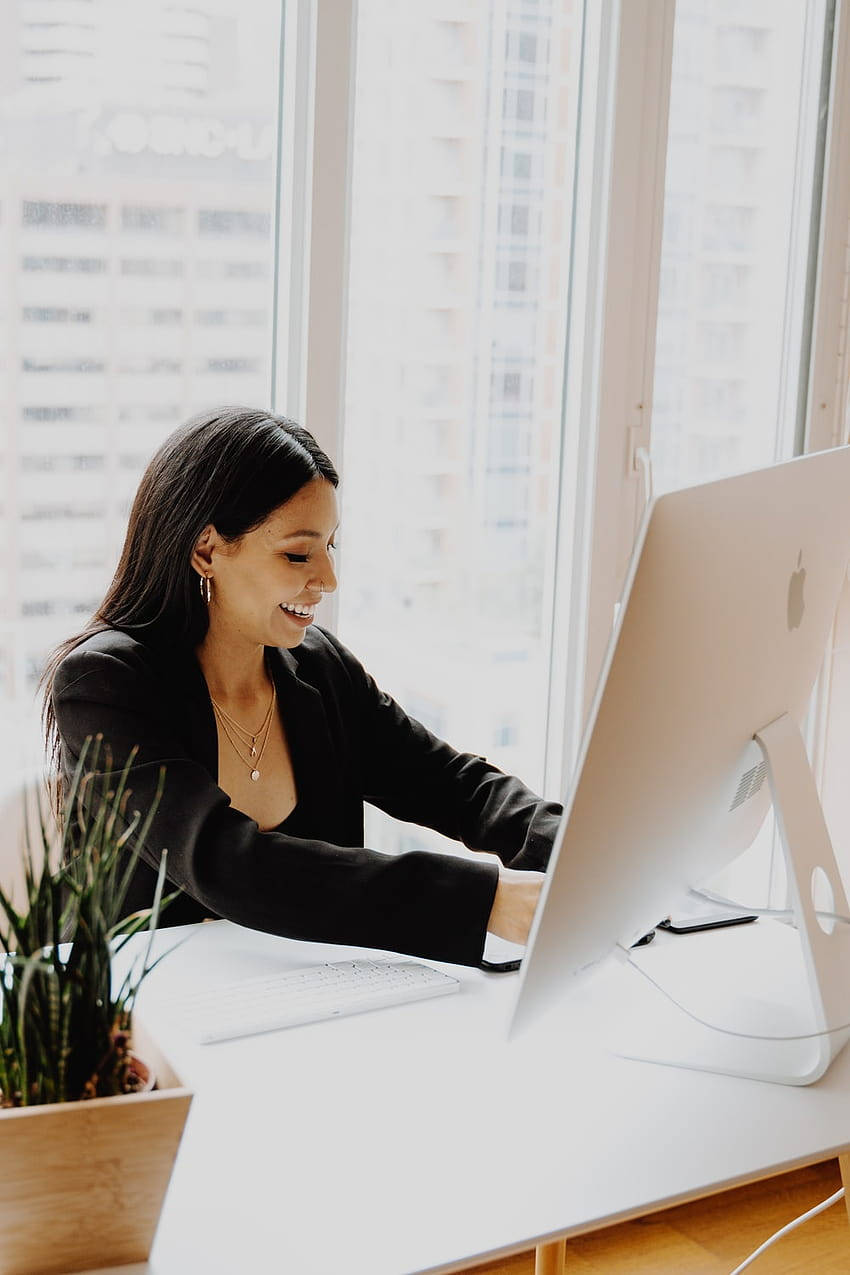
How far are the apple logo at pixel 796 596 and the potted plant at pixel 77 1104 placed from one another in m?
0.59

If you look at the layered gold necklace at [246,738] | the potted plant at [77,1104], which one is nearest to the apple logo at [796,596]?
the potted plant at [77,1104]

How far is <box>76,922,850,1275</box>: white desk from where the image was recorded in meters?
0.94

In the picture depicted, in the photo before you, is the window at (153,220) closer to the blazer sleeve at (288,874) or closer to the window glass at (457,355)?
the window glass at (457,355)

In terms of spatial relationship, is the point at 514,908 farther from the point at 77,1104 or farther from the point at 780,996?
the point at 77,1104

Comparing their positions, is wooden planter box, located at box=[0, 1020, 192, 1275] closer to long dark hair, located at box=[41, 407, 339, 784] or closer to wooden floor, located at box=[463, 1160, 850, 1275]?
long dark hair, located at box=[41, 407, 339, 784]

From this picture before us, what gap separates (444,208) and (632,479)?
63cm

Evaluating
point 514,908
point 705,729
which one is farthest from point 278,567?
point 705,729

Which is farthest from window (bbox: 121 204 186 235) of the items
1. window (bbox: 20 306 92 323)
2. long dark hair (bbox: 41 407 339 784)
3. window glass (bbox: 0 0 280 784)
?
long dark hair (bbox: 41 407 339 784)

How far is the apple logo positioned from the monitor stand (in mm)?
Result: 96

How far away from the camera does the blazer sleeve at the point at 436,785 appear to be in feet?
5.92

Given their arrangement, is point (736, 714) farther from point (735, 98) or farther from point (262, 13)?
point (735, 98)

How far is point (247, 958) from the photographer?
1407 mm

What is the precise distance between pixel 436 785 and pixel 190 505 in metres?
0.52

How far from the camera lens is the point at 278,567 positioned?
5.64 ft
